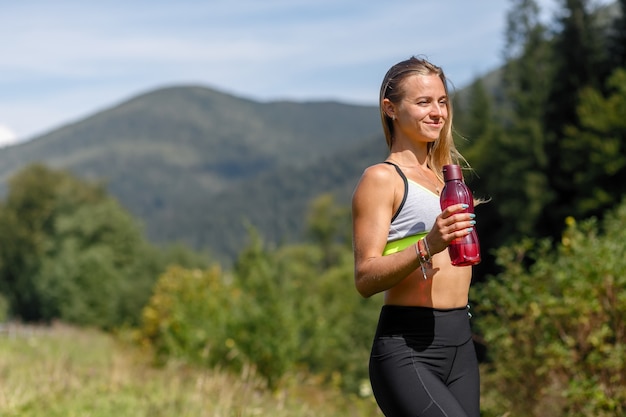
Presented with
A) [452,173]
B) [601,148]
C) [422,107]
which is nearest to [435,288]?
[452,173]

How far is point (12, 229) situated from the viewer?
61969 mm

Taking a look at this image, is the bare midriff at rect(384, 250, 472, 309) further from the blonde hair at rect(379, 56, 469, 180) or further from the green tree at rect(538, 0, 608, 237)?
the green tree at rect(538, 0, 608, 237)

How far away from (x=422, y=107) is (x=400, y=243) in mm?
534

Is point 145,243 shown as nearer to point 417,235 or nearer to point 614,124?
point 614,124

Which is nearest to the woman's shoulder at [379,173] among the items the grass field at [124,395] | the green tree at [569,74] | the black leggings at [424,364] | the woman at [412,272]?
the woman at [412,272]

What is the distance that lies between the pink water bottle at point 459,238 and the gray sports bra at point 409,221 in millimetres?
183

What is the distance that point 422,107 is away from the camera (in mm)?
3469

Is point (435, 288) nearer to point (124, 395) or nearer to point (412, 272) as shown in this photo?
point (412, 272)

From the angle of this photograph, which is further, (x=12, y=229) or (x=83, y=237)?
(x=12, y=229)

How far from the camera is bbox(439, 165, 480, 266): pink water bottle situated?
3109 millimetres

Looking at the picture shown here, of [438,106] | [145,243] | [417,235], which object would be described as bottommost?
[145,243]

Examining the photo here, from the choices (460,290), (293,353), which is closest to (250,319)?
(293,353)

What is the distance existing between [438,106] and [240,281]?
12.9 metres

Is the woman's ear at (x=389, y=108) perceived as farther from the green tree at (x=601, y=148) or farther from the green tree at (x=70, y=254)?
the green tree at (x=70, y=254)
